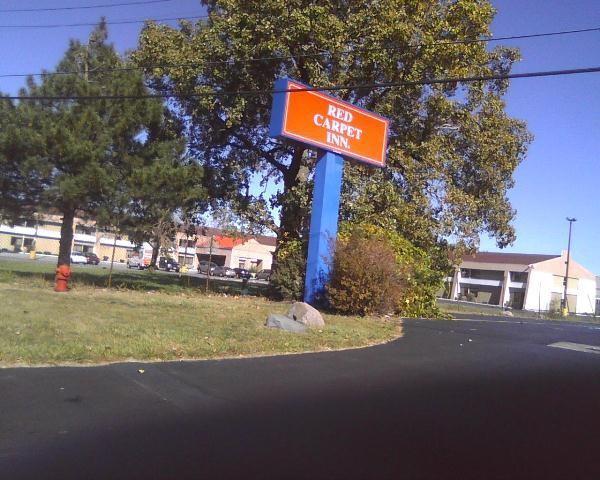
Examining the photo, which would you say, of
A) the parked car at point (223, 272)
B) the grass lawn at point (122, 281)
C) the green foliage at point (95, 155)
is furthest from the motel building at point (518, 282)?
the green foliage at point (95, 155)

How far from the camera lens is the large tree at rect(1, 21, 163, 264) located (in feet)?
64.2

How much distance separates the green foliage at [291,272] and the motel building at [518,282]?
51693 millimetres

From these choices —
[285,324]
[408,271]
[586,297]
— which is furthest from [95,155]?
[586,297]

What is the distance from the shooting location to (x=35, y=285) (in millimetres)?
20609

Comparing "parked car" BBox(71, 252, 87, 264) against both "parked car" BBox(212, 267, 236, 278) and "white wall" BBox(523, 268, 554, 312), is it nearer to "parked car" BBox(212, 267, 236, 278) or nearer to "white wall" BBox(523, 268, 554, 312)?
"parked car" BBox(212, 267, 236, 278)

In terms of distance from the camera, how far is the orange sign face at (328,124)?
18234mm

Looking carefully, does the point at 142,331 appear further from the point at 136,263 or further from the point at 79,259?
the point at 136,263

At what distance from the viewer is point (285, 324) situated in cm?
1335

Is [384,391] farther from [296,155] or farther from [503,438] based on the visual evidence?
[296,155]

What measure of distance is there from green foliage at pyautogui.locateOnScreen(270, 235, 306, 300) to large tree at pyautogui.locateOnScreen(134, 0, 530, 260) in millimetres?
2124

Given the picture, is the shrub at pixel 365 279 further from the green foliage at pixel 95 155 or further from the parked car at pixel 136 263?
the parked car at pixel 136 263

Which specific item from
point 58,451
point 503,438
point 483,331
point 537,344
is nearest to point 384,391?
point 503,438

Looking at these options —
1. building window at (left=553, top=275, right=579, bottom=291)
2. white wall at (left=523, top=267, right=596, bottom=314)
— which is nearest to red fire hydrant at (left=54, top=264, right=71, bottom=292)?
white wall at (left=523, top=267, right=596, bottom=314)

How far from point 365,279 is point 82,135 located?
1062 cm
